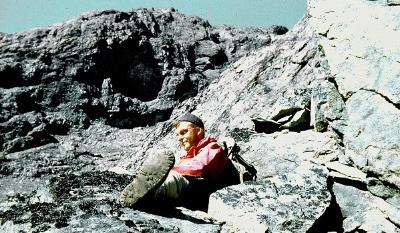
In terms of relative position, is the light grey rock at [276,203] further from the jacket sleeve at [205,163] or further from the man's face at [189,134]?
the man's face at [189,134]

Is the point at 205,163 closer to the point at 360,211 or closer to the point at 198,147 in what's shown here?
the point at 198,147

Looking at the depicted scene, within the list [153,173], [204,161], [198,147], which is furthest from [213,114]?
[153,173]

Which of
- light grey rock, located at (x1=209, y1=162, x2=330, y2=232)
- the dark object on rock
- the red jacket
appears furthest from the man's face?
the dark object on rock

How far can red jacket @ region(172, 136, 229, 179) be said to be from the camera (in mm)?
6176

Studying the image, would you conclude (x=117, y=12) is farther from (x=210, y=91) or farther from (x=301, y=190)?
(x=301, y=190)

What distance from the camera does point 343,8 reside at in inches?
303

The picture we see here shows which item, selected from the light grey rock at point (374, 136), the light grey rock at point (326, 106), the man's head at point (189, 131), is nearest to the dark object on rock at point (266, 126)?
the light grey rock at point (326, 106)

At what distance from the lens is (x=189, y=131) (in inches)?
261

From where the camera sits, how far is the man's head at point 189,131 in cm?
662

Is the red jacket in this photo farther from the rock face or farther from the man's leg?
the rock face

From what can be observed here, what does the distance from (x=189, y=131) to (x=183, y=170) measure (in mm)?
744

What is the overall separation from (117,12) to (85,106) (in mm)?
5005

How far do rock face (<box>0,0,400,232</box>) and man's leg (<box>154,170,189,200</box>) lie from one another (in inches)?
10.1

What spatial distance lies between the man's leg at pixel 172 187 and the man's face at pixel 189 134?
784 mm
